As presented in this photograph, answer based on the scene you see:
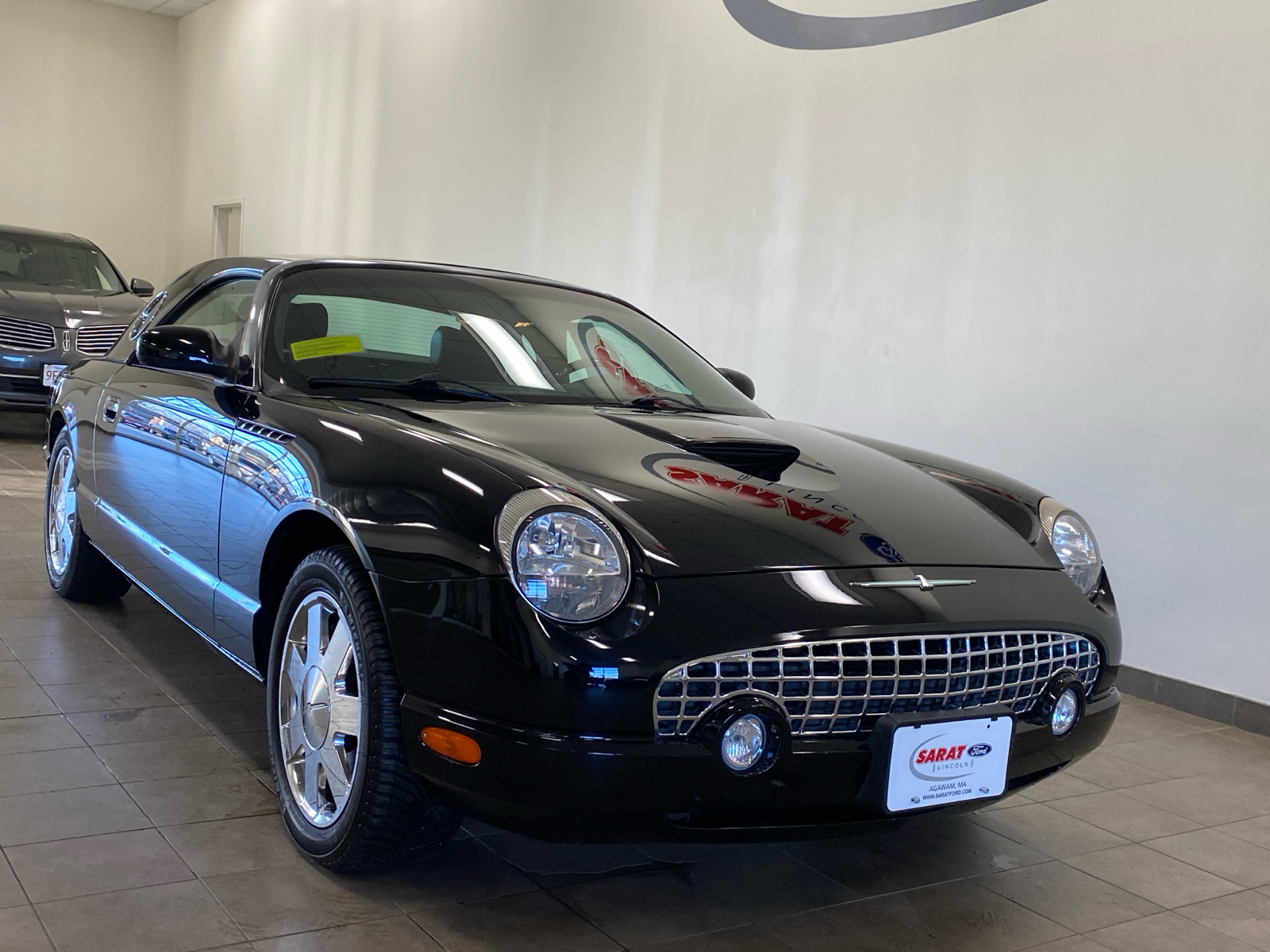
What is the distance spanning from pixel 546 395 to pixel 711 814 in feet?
3.70

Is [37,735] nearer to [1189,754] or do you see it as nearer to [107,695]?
[107,695]

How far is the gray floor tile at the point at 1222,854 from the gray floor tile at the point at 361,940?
66.2 inches

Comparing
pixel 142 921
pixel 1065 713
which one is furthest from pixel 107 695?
pixel 1065 713

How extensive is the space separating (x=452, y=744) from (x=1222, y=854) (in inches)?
73.4

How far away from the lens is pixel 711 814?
179 centimetres

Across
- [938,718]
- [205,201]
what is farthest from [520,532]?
[205,201]

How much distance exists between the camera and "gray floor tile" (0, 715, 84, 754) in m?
2.62

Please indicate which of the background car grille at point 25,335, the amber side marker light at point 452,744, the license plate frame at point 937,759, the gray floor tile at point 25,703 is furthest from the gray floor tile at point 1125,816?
the background car grille at point 25,335

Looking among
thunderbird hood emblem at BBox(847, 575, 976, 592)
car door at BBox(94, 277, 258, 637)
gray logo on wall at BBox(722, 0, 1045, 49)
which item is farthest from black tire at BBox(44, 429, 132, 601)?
gray logo on wall at BBox(722, 0, 1045, 49)

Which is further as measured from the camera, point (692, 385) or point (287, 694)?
point (692, 385)

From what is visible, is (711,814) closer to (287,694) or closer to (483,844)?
(483,844)

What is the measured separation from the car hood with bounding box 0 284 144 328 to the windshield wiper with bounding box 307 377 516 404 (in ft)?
21.1

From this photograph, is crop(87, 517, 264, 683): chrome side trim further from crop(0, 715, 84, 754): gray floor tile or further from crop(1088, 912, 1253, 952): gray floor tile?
crop(1088, 912, 1253, 952): gray floor tile

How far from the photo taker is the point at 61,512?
12.8 ft
